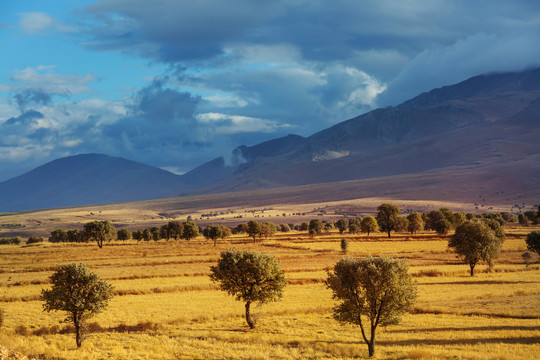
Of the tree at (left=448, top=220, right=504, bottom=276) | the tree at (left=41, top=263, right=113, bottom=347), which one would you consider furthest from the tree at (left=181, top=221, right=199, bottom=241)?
the tree at (left=41, top=263, right=113, bottom=347)

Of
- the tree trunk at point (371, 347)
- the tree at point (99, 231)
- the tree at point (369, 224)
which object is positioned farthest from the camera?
the tree at point (369, 224)

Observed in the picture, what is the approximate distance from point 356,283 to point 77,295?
1931 centimetres

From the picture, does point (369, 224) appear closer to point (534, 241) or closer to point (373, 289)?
point (534, 241)

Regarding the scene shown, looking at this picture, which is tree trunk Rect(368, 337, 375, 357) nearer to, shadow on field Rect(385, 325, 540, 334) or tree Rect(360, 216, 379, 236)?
shadow on field Rect(385, 325, 540, 334)

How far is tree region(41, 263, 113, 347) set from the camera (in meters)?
34.3

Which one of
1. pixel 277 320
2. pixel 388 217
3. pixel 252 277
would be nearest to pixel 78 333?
pixel 252 277

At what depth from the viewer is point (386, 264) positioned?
30078 mm

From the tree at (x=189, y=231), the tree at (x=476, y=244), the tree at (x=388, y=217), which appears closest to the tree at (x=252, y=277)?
the tree at (x=476, y=244)

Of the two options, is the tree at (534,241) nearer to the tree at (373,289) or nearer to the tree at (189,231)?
the tree at (373,289)

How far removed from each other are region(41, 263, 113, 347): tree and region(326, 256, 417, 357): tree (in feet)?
54.2

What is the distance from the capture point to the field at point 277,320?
30609 millimetres

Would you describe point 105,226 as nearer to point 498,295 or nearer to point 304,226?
point 304,226

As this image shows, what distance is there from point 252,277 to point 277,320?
4.29 metres

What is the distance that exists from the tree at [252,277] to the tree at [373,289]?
10198 mm
